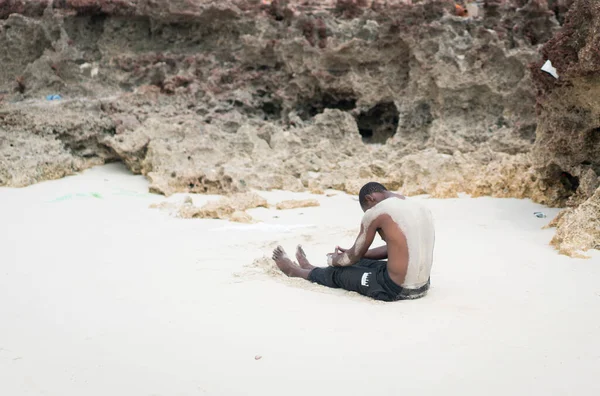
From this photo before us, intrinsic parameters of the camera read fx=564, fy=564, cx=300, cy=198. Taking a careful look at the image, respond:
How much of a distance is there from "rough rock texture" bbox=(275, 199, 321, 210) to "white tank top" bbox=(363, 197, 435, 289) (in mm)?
3329

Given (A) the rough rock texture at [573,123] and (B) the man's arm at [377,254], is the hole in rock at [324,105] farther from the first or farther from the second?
(B) the man's arm at [377,254]

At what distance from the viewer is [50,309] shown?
2.91m

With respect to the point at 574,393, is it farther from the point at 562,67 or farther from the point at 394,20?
the point at 394,20

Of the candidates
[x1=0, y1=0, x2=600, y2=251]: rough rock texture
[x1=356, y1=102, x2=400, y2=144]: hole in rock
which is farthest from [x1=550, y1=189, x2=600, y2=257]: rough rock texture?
[x1=356, y1=102, x2=400, y2=144]: hole in rock

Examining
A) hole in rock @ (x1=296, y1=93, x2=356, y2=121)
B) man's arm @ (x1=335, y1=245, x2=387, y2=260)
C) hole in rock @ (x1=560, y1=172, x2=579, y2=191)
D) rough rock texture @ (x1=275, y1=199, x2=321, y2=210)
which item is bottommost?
rough rock texture @ (x1=275, y1=199, x2=321, y2=210)

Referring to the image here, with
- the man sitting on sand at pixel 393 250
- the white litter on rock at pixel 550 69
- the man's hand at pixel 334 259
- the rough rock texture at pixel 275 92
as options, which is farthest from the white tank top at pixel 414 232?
the rough rock texture at pixel 275 92

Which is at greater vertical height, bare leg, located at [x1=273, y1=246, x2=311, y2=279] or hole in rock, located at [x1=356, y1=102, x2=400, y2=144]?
hole in rock, located at [x1=356, y1=102, x2=400, y2=144]

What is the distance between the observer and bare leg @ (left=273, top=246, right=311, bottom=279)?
365 centimetres

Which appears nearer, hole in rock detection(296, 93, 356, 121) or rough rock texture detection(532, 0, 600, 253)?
rough rock texture detection(532, 0, 600, 253)

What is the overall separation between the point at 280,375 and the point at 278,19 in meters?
8.29

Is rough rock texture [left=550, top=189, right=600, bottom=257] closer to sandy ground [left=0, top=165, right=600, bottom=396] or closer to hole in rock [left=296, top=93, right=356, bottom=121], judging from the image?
sandy ground [left=0, top=165, right=600, bottom=396]

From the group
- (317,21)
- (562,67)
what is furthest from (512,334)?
(317,21)

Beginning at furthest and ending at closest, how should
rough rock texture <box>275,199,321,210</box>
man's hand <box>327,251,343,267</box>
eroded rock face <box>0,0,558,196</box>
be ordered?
eroded rock face <box>0,0,558,196</box> < rough rock texture <box>275,199,321,210</box> < man's hand <box>327,251,343,267</box>

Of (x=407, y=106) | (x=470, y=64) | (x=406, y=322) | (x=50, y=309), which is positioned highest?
(x=470, y=64)
